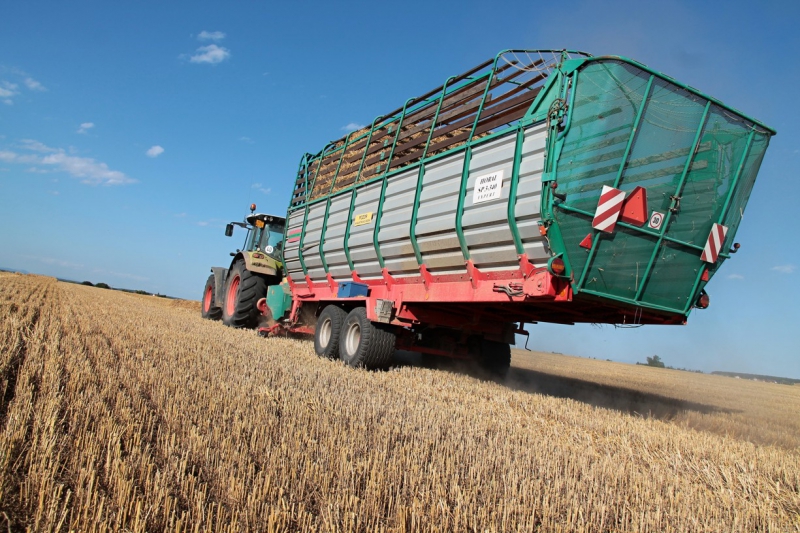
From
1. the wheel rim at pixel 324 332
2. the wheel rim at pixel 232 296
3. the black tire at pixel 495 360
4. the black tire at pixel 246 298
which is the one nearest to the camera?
the wheel rim at pixel 324 332

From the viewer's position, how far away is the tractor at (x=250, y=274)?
1041 centimetres

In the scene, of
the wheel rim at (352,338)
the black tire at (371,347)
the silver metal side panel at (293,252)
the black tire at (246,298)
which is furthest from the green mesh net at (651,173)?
the black tire at (246,298)

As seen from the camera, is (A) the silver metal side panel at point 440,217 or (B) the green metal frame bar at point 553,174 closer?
(B) the green metal frame bar at point 553,174

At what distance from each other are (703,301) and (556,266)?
1937mm

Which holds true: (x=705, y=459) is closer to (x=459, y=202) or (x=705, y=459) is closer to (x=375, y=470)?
(x=375, y=470)

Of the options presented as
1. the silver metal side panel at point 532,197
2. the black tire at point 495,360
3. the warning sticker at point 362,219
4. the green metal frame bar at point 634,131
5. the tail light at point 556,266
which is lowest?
the black tire at point 495,360

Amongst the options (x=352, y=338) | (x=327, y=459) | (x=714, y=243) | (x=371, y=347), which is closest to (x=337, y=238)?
(x=352, y=338)

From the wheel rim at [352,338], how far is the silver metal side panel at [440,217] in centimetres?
154

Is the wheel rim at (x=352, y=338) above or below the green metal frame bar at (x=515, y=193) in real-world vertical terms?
below

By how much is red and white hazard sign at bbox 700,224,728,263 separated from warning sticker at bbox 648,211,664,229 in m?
0.67

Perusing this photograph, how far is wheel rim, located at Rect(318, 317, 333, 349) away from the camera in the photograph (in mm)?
7595

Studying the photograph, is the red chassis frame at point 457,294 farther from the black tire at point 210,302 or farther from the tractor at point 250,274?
the black tire at point 210,302

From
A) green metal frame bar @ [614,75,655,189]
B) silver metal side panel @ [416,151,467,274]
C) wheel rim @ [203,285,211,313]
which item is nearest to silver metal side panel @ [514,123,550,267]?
green metal frame bar @ [614,75,655,189]

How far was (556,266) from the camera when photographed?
14.6ft
